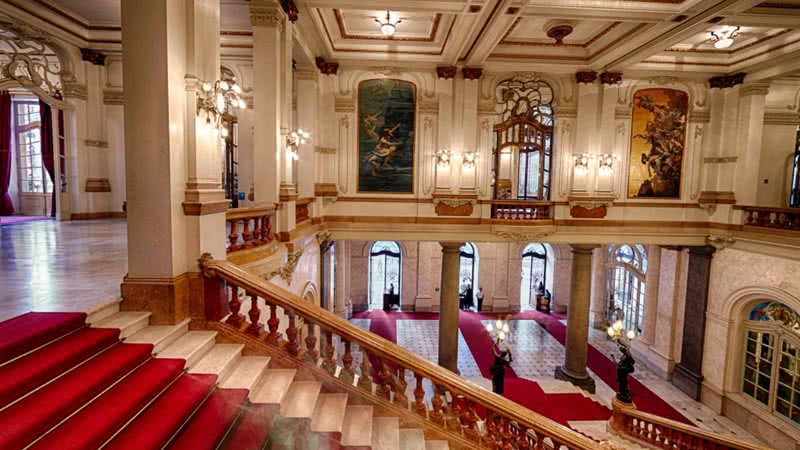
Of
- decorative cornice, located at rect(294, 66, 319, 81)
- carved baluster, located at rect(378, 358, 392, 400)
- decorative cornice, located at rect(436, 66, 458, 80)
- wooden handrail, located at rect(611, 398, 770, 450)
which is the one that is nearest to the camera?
carved baluster, located at rect(378, 358, 392, 400)

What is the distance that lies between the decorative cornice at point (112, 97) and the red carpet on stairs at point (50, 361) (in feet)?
27.3

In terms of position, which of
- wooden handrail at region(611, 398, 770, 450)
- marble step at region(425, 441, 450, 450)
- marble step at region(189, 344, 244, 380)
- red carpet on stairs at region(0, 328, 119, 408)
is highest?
red carpet on stairs at region(0, 328, 119, 408)

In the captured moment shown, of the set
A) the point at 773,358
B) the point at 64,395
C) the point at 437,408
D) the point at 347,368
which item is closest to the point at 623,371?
the point at 773,358

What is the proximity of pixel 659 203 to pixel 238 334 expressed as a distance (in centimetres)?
1208

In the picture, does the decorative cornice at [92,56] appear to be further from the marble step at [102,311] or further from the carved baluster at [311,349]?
the carved baluster at [311,349]

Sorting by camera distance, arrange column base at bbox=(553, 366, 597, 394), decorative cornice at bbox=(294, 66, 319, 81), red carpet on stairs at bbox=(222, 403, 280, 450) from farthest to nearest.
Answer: column base at bbox=(553, 366, 597, 394) → decorative cornice at bbox=(294, 66, 319, 81) → red carpet on stairs at bbox=(222, 403, 280, 450)

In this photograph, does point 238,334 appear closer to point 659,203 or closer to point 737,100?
point 659,203

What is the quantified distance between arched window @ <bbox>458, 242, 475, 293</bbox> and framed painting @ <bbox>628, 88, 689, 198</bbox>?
8.30 meters

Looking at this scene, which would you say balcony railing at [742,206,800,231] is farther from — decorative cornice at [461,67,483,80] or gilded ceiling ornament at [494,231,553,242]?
decorative cornice at [461,67,483,80]

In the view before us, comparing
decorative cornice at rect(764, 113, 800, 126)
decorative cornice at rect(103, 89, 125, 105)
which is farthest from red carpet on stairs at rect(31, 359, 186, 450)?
decorative cornice at rect(764, 113, 800, 126)

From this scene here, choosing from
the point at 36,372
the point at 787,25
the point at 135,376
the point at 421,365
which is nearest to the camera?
the point at 36,372

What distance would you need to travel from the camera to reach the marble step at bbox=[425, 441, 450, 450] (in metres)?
3.80

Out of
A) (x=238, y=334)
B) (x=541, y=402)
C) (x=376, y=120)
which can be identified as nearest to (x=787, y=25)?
(x=376, y=120)

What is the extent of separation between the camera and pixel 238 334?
396 cm
